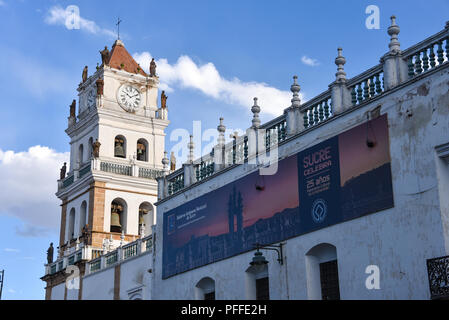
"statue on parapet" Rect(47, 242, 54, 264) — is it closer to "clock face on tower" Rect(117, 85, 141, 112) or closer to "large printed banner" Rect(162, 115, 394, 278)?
"clock face on tower" Rect(117, 85, 141, 112)

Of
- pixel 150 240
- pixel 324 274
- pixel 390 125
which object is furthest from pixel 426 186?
pixel 150 240

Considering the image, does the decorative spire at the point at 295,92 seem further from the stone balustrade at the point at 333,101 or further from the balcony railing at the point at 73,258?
the balcony railing at the point at 73,258

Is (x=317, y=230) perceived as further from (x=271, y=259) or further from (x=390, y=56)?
(x=390, y=56)

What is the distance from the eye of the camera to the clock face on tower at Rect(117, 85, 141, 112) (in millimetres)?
44438

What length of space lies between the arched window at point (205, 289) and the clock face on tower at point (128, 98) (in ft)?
73.3

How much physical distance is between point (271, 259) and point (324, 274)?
2055mm

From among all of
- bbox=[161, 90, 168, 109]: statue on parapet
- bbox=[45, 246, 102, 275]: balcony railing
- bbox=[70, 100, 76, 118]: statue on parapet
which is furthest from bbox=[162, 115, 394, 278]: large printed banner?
bbox=[70, 100, 76, 118]: statue on parapet

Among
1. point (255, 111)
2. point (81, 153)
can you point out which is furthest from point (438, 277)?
point (81, 153)

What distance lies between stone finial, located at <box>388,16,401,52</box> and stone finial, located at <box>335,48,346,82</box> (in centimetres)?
182

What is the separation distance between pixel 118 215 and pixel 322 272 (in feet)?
81.2

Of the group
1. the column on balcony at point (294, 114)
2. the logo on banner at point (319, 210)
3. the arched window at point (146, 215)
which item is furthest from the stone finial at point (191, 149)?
the arched window at point (146, 215)

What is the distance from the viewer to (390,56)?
700 inches

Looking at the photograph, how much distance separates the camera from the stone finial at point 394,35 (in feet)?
58.6

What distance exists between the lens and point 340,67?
19.7 metres
